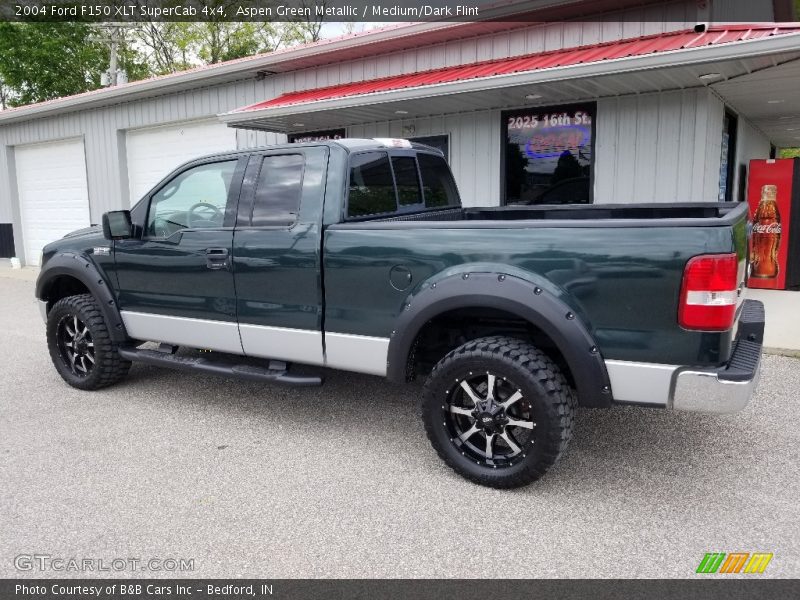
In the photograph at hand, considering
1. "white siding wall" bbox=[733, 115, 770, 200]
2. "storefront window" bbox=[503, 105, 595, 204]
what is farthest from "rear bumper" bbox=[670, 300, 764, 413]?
"white siding wall" bbox=[733, 115, 770, 200]

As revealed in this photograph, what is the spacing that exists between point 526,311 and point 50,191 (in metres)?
16.0

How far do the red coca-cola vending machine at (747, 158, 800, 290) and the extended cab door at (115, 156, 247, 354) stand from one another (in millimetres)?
7965

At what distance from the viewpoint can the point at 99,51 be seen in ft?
106

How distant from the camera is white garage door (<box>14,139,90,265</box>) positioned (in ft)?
49.9

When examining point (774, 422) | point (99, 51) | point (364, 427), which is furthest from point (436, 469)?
point (99, 51)

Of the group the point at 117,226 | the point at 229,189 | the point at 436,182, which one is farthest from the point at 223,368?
the point at 436,182

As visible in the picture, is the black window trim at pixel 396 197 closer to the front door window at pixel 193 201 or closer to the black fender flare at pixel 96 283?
the front door window at pixel 193 201

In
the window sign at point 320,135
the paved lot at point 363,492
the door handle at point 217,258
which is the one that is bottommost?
the paved lot at point 363,492

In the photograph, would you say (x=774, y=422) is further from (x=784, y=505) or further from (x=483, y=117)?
(x=483, y=117)

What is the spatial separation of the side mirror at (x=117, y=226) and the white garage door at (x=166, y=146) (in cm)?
790

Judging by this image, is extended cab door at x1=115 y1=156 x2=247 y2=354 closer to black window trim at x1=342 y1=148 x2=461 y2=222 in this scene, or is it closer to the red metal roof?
black window trim at x1=342 y1=148 x2=461 y2=222

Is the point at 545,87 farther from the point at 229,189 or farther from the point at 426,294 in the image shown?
the point at 426,294

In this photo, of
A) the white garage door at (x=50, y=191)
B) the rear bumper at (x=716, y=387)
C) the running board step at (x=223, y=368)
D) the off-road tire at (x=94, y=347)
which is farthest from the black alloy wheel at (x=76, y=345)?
the white garage door at (x=50, y=191)

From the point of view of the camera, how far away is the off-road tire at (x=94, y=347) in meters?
5.04
